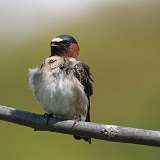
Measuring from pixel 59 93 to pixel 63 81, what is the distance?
0.23 feet

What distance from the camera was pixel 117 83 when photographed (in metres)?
9.79

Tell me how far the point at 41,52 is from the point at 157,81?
1480 millimetres

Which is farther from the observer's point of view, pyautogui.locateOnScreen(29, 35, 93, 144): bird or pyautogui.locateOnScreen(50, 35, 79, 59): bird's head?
pyautogui.locateOnScreen(50, 35, 79, 59): bird's head

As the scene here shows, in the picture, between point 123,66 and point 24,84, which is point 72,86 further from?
point 123,66

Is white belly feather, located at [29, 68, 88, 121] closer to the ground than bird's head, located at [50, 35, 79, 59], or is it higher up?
closer to the ground

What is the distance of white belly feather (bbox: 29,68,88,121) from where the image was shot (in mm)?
4898

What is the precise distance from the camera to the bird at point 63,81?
4.91 metres

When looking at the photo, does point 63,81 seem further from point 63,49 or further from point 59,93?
point 63,49

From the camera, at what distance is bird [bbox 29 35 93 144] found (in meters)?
4.91

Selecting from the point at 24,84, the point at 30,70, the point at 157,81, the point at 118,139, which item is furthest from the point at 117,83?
the point at 118,139

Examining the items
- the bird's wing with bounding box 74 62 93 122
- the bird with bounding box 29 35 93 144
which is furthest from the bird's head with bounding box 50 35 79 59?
the bird's wing with bounding box 74 62 93 122

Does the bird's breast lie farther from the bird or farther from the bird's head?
the bird's head

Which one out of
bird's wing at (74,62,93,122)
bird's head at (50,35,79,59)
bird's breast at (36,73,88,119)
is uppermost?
bird's head at (50,35,79,59)

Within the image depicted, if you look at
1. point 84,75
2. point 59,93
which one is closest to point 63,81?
point 59,93
